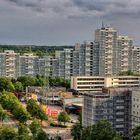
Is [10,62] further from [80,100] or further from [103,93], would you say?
[103,93]

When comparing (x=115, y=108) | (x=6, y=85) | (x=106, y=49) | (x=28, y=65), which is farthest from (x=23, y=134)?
(x=28, y=65)

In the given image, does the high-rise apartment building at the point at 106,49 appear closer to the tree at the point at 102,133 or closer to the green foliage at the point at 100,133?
the green foliage at the point at 100,133

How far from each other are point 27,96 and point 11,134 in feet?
49.6

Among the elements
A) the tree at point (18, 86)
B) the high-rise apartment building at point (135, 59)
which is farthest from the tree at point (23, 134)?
the high-rise apartment building at point (135, 59)

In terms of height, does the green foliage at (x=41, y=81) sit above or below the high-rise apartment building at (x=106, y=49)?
below

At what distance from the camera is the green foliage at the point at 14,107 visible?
24.3 m

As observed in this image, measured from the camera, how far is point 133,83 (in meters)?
35.3

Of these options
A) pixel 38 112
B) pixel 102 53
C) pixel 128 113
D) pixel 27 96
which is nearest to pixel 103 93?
pixel 128 113

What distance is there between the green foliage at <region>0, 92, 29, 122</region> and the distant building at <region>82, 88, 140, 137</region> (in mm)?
3390

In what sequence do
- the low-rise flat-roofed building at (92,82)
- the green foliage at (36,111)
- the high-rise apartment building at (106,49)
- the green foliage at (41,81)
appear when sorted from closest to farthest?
1. the green foliage at (36,111)
2. the low-rise flat-roofed building at (92,82)
3. the green foliage at (41,81)
4. the high-rise apartment building at (106,49)

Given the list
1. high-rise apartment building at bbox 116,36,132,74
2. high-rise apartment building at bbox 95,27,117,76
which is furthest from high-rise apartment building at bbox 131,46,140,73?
high-rise apartment building at bbox 95,27,117,76

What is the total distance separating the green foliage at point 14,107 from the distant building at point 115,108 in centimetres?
339

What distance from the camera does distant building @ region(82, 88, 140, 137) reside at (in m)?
21.8

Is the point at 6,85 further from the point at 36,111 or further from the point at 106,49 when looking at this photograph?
the point at 36,111
